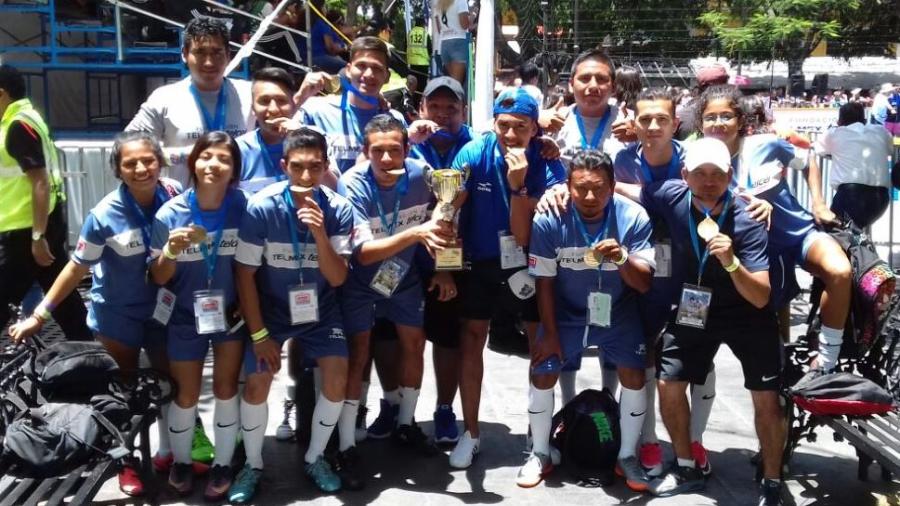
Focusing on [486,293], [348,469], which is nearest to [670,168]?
[486,293]

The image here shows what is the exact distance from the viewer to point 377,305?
5.07 m

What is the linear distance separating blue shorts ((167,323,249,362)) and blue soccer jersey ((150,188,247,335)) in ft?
0.09

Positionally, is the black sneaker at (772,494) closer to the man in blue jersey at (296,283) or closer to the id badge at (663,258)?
the id badge at (663,258)

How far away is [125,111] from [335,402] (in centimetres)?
1022

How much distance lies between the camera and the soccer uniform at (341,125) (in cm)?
517

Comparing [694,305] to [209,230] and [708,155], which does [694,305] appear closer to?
[708,155]

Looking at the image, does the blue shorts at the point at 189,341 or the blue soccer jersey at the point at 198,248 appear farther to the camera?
the blue shorts at the point at 189,341

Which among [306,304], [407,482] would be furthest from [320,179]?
[407,482]

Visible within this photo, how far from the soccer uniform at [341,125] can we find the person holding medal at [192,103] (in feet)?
1.49

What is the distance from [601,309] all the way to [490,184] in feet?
2.84

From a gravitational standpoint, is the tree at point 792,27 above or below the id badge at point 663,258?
Answer: above

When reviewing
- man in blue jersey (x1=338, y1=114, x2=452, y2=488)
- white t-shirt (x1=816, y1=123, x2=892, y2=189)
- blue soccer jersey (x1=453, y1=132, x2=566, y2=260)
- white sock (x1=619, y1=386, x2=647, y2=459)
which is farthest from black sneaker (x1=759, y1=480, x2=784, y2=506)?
white t-shirt (x1=816, y1=123, x2=892, y2=189)

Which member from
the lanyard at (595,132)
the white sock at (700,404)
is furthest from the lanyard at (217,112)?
the white sock at (700,404)

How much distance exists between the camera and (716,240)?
13.8 ft
